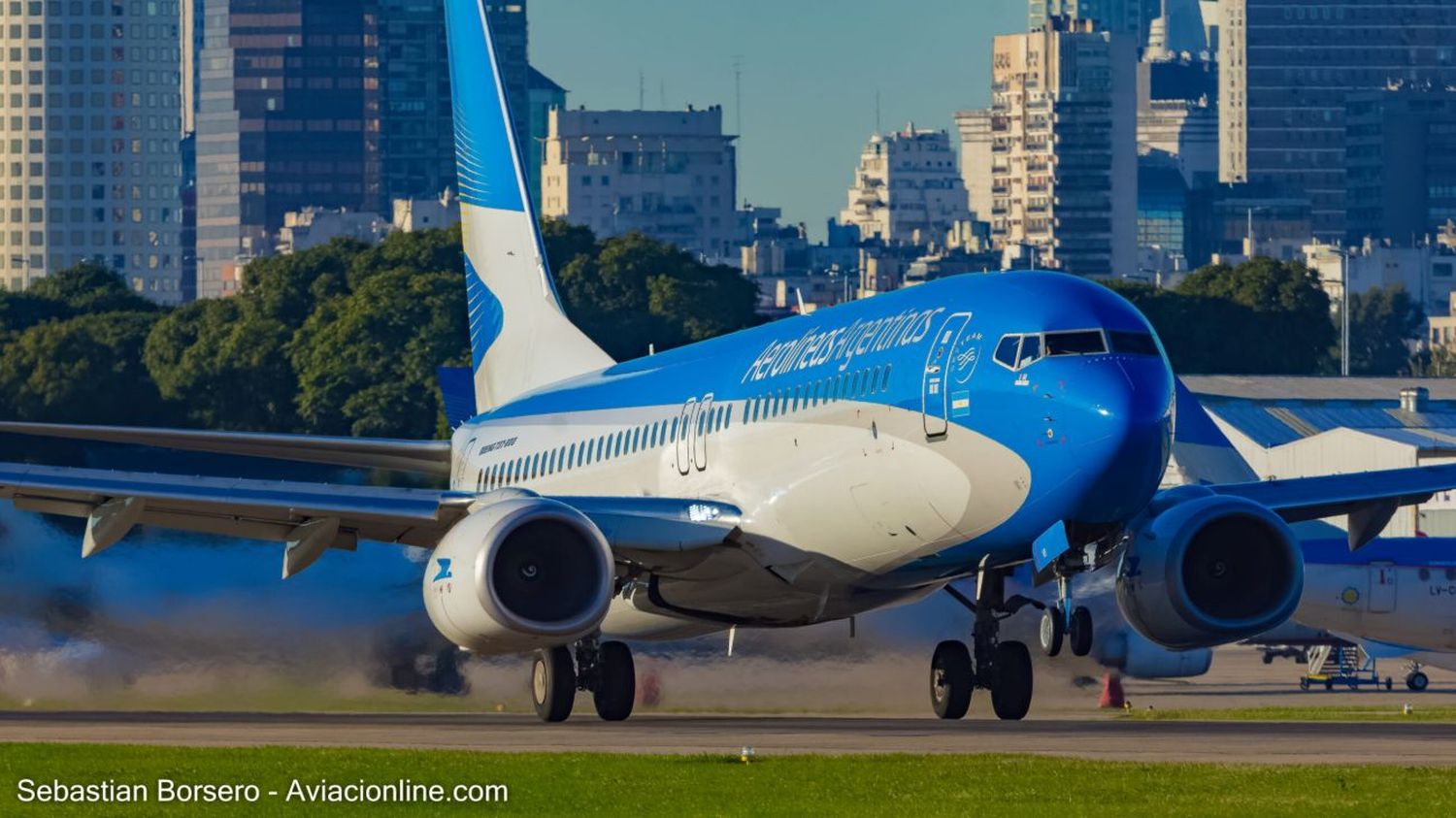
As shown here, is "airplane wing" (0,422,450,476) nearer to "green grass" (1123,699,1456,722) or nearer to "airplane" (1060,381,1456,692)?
"green grass" (1123,699,1456,722)

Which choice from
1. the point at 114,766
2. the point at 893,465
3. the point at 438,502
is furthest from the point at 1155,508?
the point at 114,766

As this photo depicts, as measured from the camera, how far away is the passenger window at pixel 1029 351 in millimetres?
36531

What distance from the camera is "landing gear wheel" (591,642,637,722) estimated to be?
142 ft

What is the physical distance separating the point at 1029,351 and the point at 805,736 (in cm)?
625

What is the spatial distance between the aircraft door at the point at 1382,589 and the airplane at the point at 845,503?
123 feet

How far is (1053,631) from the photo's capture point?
3688 centimetres

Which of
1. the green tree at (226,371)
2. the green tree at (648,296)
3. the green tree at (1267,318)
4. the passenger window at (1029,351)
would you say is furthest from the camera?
the green tree at (1267,318)

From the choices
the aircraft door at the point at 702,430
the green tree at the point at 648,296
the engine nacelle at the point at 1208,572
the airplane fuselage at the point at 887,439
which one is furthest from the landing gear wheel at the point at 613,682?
the green tree at the point at 648,296

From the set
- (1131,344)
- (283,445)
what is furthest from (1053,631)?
(283,445)

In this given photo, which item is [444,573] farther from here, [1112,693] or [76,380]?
[76,380]

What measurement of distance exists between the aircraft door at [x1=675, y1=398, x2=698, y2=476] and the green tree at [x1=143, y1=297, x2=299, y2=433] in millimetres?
110517

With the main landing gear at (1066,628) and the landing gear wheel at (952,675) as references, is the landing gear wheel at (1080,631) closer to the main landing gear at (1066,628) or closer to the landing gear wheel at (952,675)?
the main landing gear at (1066,628)

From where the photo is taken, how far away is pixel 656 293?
17212cm

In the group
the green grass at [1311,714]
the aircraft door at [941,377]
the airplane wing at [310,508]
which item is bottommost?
the green grass at [1311,714]
